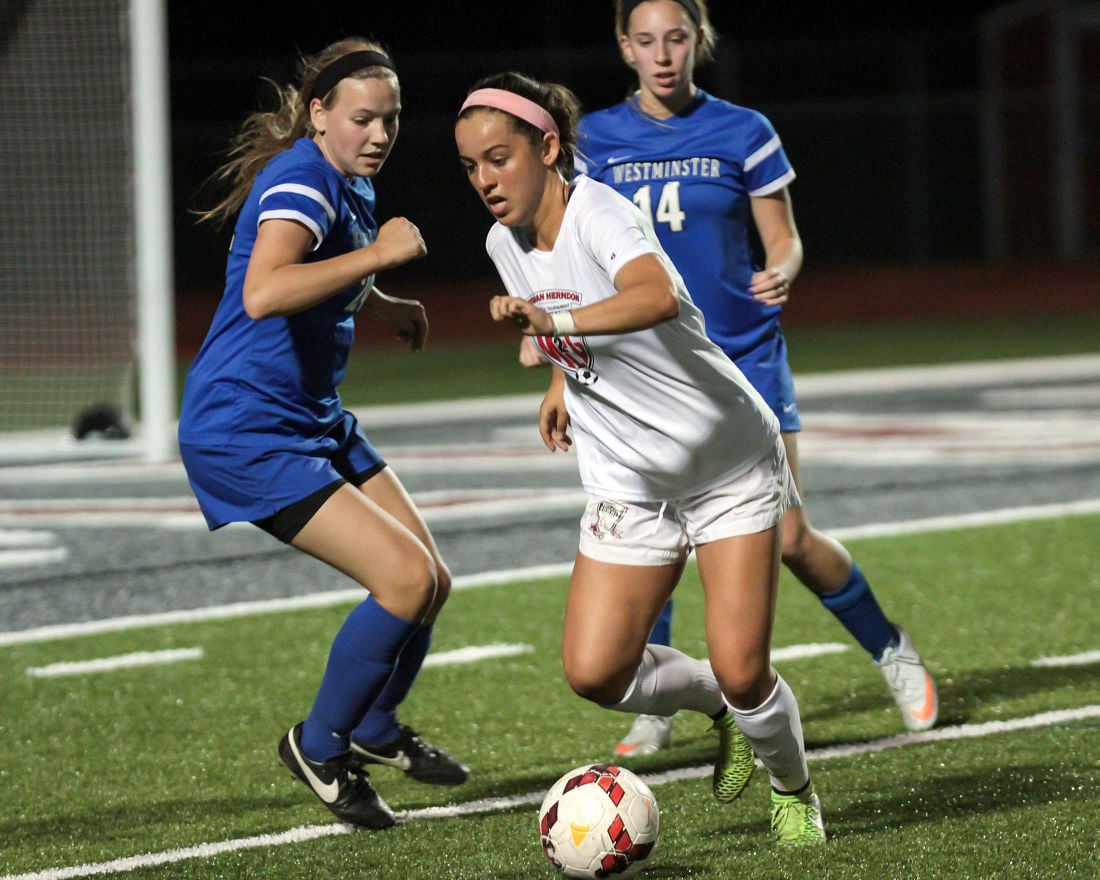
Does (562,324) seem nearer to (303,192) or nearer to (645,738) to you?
(303,192)

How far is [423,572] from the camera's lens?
15.3ft

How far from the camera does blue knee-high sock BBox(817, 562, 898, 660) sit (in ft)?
18.2

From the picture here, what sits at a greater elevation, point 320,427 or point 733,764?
point 320,427

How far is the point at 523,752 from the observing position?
5.41 metres

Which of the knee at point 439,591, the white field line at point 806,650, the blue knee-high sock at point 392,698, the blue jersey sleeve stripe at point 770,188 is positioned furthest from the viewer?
the white field line at point 806,650

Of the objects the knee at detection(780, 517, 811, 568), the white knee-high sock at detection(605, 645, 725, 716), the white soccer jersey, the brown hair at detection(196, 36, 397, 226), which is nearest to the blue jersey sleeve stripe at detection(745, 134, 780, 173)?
the knee at detection(780, 517, 811, 568)

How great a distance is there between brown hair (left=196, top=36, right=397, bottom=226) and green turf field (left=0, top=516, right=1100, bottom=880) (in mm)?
1639

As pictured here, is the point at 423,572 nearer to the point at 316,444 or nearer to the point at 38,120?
the point at 316,444

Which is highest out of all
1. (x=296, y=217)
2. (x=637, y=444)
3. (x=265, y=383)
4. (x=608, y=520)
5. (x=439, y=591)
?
(x=296, y=217)

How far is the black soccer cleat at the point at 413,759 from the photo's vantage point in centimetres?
509

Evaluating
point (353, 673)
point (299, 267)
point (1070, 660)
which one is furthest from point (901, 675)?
point (299, 267)

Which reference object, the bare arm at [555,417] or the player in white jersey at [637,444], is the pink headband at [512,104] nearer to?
the player in white jersey at [637,444]

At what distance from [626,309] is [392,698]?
5.79 feet

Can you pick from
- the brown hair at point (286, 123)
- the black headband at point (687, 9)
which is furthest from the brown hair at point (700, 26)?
the brown hair at point (286, 123)
